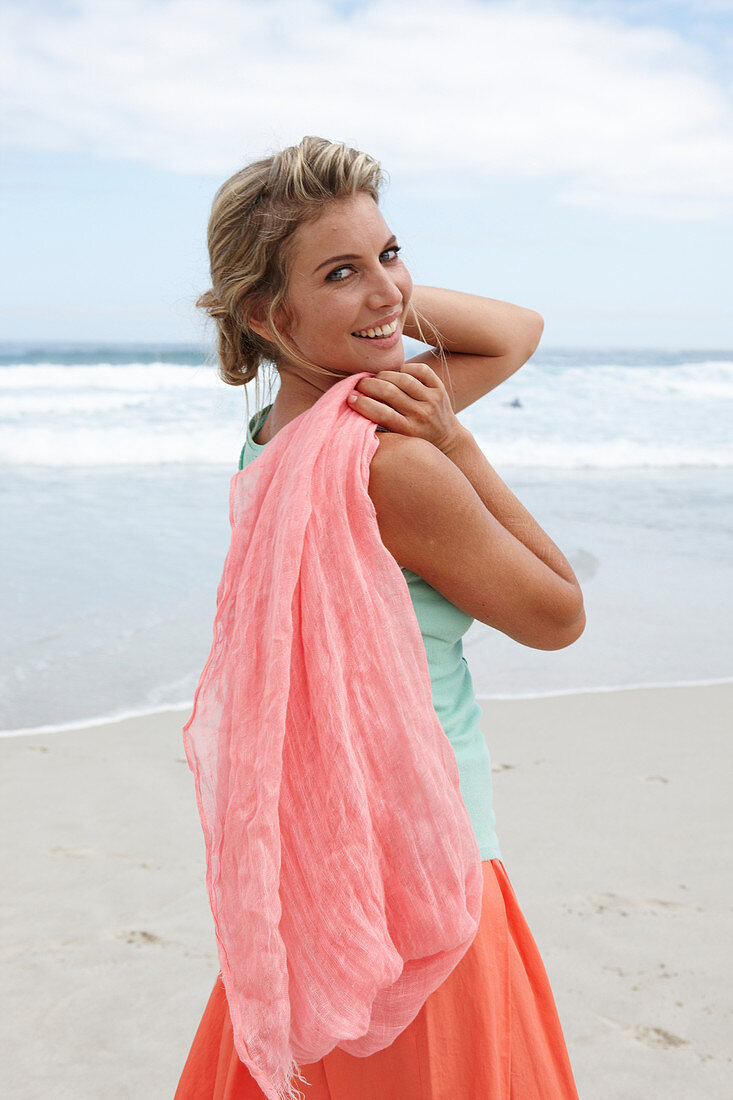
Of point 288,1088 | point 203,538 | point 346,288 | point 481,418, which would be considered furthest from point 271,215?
point 481,418

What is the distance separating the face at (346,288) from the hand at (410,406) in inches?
3.7

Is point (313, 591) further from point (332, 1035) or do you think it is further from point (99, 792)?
point (99, 792)

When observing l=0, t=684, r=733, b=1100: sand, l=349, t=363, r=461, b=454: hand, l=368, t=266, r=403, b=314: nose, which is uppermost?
l=368, t=266, r=403, b=314: nose

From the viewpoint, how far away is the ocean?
5422 mm

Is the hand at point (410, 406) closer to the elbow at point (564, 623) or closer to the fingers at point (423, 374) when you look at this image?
the fingers at point (423, 374)

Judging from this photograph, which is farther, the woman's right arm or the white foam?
the white foam

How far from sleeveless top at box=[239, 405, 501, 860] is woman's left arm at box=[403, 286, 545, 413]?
0.42 metres

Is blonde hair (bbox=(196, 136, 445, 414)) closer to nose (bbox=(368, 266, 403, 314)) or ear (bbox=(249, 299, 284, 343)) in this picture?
ear (bbox=(249, 299, 284, 343))

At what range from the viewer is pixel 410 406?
142cm

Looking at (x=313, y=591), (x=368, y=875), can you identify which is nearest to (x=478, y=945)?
(x=368, y=875)

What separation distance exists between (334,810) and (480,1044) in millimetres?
435

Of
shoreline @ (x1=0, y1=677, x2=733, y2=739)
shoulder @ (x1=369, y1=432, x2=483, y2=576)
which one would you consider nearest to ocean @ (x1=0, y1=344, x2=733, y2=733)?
shoreline @ (x1=0, y1=677, x2=733, y2=739)

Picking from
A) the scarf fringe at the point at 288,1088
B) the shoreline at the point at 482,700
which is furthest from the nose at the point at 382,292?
the shoreline at the point at 482,700

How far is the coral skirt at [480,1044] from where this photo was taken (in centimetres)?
147
